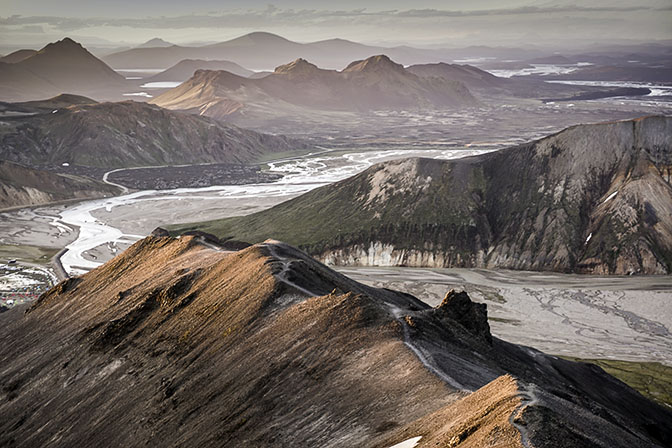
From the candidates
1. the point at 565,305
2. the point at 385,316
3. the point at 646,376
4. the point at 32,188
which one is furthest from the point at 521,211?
the point at 32,188

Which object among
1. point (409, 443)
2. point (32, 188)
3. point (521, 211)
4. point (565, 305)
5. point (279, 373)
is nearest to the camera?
point (409, 443)

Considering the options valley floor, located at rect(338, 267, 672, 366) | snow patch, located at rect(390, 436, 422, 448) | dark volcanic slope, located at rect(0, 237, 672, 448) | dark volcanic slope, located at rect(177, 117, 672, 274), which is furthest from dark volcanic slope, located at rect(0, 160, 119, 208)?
snow patch, located at rect(390, 436, 422, 448)

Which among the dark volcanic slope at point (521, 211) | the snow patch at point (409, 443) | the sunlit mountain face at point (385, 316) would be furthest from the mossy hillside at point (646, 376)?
the snow patch at point (409, 443)

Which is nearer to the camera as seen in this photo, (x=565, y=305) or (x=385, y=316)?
(x=385, y=316)

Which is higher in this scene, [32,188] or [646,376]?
[32,188]

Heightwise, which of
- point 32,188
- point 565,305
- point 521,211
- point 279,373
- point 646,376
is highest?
point 279,373

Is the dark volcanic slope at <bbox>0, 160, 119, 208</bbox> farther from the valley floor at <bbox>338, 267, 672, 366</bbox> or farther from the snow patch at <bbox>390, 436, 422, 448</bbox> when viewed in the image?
the snow patch at <bbox>390, 436, 422, 448</bbox>

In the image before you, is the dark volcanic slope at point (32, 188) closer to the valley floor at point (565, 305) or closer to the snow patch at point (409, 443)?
the valley floor at point (565, 305)

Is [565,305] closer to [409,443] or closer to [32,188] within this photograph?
[409,443]
